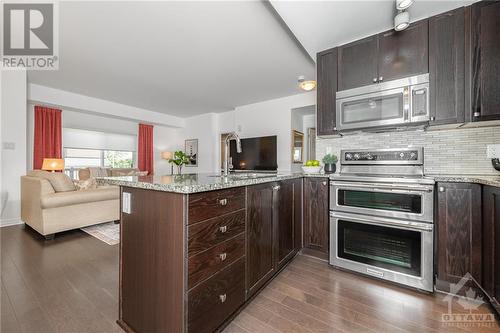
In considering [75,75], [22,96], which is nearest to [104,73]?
[75,75]

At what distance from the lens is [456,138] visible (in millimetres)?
2064

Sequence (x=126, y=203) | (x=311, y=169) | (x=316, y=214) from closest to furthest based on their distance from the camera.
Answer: (x=126, y=203) → (x=316, y=214) → (x=311, y=169)

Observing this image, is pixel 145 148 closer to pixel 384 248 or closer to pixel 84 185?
pixel 84 185

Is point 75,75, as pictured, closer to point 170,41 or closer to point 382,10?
point 170,41

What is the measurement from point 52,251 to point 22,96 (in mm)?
2954

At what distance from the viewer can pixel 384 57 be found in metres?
2.08

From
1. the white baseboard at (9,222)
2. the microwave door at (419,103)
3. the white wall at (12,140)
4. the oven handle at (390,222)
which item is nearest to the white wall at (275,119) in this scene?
the microwave door at (419,103)

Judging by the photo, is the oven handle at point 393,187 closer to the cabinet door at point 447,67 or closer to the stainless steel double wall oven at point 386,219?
the stainless steel double wall oven at point 386,219

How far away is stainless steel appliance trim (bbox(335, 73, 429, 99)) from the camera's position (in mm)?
1914

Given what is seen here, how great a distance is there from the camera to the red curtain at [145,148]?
6839 mm

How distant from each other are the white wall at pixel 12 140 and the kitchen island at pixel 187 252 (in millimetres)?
3815

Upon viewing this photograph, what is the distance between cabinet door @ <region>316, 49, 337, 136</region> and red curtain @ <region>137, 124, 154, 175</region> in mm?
6144

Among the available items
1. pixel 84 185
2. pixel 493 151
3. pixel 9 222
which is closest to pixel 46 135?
pixel 9 222

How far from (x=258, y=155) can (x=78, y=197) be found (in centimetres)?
358
